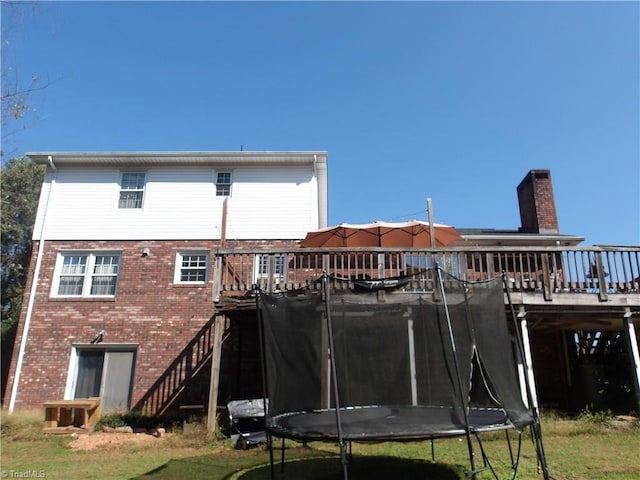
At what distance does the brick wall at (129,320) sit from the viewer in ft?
39.3

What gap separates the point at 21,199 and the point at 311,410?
2362 cm

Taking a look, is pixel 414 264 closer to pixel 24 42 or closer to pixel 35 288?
pixel 24 42

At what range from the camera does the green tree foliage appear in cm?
2316

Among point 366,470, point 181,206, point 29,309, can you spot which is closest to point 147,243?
point 181,206

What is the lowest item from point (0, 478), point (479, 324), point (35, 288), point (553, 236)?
point (0, 478)

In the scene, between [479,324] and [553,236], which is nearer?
[479,324]

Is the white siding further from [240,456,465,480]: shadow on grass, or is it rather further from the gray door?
[240,456,465,480]: shadow on grass

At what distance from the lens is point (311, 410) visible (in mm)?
5641

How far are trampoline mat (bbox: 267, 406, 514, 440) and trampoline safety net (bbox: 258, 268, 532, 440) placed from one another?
0.01 m

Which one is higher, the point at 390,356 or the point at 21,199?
the point at 21,199

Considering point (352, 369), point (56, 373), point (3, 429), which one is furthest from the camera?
point (56, 373)

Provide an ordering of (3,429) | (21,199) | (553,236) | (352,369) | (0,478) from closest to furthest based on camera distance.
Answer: (352,369) < (0,478) < (3,429) < (553,236) < (21,199)

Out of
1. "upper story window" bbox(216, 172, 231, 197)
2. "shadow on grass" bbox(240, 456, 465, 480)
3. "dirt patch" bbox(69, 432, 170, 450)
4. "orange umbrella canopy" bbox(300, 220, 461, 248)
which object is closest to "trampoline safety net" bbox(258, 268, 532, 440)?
"shadow on grass" bbox(240, 456, 465, 480)

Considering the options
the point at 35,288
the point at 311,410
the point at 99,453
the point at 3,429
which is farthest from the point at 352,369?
the point at 35,288
